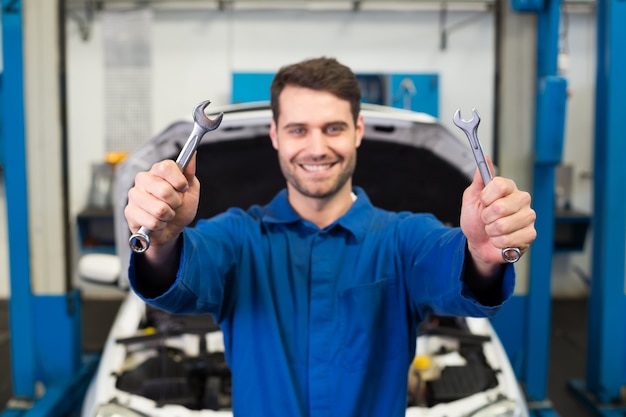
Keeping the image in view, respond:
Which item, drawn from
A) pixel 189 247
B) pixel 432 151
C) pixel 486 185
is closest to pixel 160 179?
pixel 189 247

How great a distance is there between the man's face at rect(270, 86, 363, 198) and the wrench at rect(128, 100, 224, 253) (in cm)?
32

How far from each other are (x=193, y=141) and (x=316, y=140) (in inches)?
13.8

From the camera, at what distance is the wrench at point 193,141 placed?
2.47 feet

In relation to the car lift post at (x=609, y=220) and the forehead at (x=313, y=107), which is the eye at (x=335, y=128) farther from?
the car lift post at (x=609, y=220)

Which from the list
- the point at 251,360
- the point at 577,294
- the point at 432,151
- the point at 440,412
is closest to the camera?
the point at 251,360

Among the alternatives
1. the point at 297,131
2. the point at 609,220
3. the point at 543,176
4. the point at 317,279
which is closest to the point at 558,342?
the point at 609,220

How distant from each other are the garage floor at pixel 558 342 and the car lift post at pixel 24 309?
33cm

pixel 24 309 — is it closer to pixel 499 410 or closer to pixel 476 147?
pixel 499 410

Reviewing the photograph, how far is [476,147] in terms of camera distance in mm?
744

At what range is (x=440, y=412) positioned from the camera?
159cm

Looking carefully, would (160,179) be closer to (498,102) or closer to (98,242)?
(498,102)

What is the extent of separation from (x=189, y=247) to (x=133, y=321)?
1.22 metres

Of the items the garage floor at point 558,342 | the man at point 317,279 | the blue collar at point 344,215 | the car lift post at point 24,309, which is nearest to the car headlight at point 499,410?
the man at point 317,279

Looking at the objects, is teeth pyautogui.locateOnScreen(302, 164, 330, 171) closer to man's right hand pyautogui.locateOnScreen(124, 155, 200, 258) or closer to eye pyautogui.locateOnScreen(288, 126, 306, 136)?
eye pyautogui.locateOnScreen(288, 126, 306, 136)
